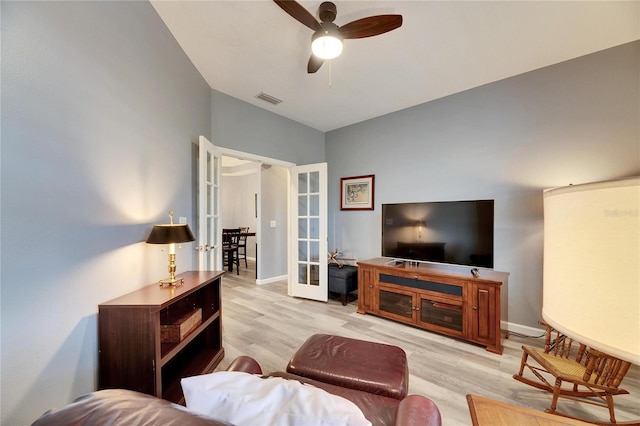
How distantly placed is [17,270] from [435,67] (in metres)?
3.39

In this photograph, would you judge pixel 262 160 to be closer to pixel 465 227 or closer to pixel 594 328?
pixel 465 227

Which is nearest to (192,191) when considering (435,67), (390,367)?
(390,367)

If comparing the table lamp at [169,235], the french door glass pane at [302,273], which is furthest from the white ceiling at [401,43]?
the french door glass pane at [302,273]

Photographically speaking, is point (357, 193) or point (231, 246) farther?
point (231, 246)

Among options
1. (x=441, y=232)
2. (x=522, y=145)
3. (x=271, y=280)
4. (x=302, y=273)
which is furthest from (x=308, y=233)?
(x=522, y=145)

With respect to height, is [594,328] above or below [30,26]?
below

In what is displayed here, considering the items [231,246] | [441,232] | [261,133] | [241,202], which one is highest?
[261,133]

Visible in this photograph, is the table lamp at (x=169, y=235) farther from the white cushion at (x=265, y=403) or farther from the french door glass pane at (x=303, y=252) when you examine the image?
the french door glass pane at (x=303, y=252)

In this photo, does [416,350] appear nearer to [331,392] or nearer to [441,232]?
[441,232]

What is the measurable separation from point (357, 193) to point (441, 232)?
5.12 feet

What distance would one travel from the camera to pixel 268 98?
3336mm

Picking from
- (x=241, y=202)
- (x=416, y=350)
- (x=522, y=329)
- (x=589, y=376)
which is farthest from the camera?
(x=241, y=202)

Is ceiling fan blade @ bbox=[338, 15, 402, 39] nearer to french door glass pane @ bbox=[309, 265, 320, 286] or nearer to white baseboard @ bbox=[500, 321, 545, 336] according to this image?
french door glass pane @ bbox=[309, 265, 320, 286]

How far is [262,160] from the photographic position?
3.72 m
